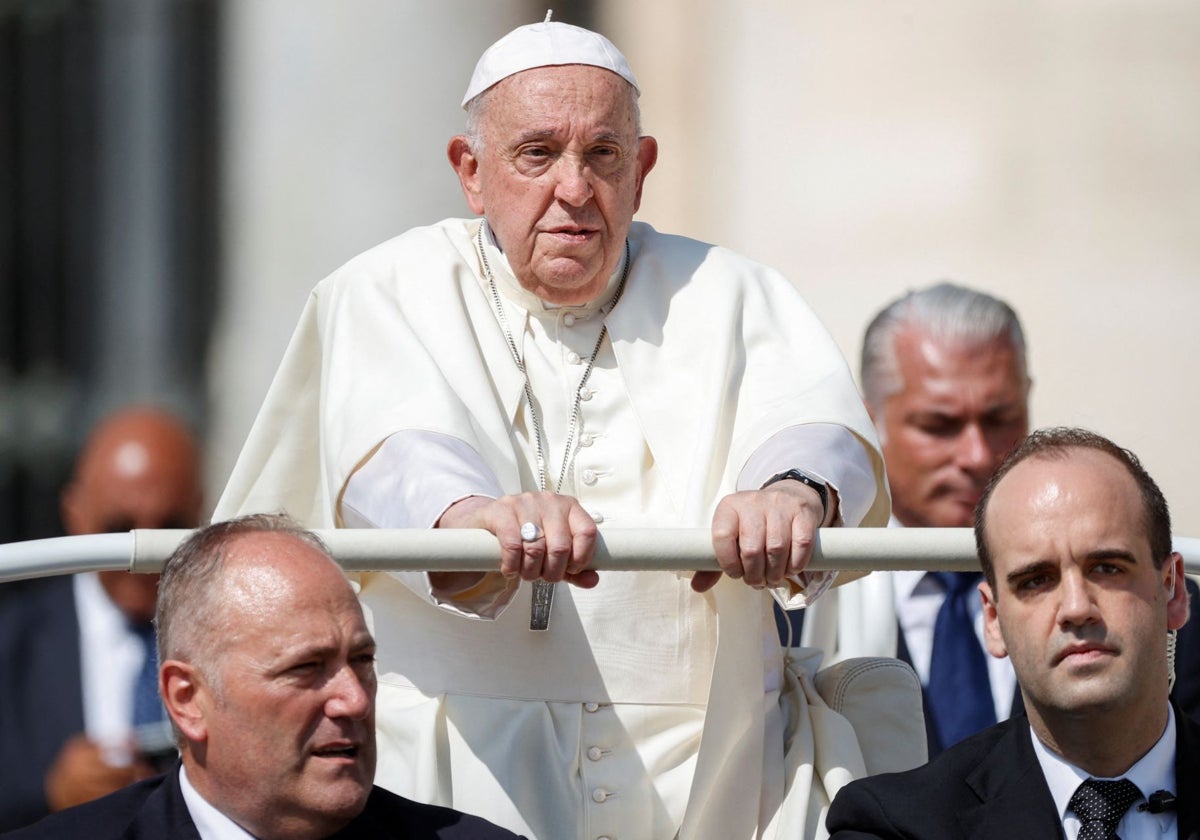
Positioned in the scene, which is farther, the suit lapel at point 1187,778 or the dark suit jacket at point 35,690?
the dark suit jacket at point 35,690

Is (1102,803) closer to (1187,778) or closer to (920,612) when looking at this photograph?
(1187,778)

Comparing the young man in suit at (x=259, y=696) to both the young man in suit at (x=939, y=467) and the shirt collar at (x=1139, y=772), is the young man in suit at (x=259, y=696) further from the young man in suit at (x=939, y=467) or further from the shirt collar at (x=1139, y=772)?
the young man in suit at (x=939, y=467)

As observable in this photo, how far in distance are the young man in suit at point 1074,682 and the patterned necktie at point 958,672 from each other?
1.67 meters

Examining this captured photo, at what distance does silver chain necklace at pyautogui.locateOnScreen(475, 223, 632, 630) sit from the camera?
4066 mm

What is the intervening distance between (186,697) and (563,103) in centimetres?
142

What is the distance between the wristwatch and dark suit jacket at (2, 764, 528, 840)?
0.79 m

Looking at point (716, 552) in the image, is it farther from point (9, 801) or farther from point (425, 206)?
point (425, 206)

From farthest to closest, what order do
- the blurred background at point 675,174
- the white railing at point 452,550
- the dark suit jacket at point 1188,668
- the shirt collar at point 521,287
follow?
the blurred background at point 675,174 < the dark suit jacket at point 1188,668 < the shirt collar at point 521,287 < the white railing at point 452,550

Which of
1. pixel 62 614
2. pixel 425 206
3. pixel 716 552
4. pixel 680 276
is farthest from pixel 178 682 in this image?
pixel 425 206

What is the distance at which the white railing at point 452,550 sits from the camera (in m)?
3.48

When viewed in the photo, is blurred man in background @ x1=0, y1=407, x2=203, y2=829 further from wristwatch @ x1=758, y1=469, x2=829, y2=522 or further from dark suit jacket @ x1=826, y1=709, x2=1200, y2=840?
dark suit jacket @ x1=826, y1=709, x2=1200, y2=840

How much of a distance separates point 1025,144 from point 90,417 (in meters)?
3.52

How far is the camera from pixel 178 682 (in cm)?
328

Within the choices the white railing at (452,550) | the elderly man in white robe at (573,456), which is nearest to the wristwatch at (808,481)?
the elderly man in white robe at (573,456)
